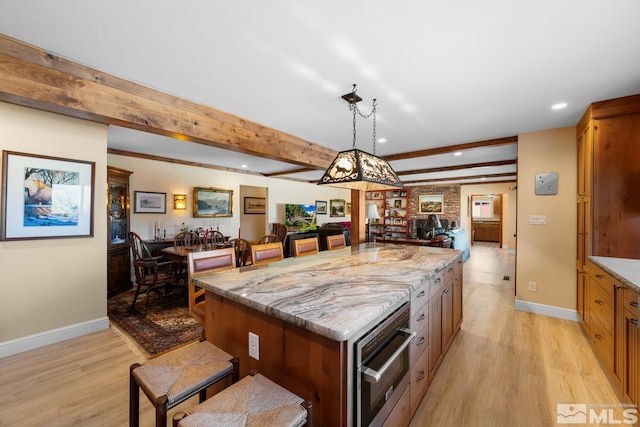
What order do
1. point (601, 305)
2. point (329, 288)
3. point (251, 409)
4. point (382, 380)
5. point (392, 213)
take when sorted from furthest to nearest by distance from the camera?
point (392, 213) < point (601, 305) < point (329, 288) < point (382, 380) < point (251, 409)

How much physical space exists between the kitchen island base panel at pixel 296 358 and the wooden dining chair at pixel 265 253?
99 centimetres

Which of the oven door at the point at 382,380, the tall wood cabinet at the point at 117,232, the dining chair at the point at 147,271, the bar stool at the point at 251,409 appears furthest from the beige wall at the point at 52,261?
the oven door at the point at 382,380

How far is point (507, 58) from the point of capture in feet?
6.15

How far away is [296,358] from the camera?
1162 mm

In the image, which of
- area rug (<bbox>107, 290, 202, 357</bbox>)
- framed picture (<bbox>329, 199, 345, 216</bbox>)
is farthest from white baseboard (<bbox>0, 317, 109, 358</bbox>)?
framed picture (<bbox>329, 199, 345, 216</bbox>)

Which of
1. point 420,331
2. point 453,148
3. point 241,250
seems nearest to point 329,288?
point 420,331

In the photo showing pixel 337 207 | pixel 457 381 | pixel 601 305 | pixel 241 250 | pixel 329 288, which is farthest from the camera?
pixel 337 207

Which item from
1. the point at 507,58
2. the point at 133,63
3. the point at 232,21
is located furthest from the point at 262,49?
the point at 507,58

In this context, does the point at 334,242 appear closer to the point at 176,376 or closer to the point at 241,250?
the point at 241,250

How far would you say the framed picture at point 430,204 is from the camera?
31.4 ft

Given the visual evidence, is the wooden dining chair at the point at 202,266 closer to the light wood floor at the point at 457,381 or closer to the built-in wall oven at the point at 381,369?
the light wood floor at the point at 457,381

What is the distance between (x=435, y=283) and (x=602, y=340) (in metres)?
1.58

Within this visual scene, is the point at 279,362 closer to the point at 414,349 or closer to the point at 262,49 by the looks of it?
the point at 414,349

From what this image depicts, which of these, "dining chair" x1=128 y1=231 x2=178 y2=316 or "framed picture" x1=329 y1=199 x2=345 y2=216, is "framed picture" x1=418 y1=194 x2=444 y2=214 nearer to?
"framed picture" x1=329 y1=199 x2=345 y2=216
